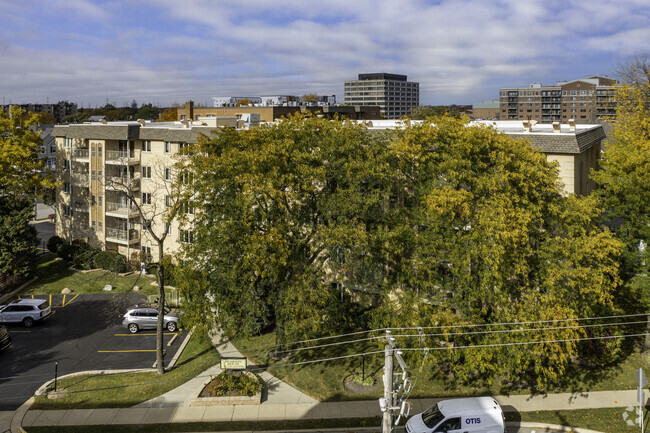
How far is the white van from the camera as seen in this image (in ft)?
62.1

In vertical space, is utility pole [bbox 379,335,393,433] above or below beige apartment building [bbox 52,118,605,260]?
below

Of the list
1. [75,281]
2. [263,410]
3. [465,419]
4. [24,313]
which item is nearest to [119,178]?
[75,281]

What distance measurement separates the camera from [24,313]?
32781 millimetres

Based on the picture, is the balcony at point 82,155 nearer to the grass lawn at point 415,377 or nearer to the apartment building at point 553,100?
the grass lawn at point 415,377

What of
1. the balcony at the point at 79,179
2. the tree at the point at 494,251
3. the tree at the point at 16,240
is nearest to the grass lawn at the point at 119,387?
the tree at the point at 494,251

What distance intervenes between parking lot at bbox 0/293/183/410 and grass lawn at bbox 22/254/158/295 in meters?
3.23

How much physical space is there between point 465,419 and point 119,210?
36.9 meters

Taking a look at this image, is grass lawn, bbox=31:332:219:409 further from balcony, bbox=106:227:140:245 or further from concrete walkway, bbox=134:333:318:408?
balcony, bbox=106:227:140:245

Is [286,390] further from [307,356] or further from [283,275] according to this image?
[283,275]

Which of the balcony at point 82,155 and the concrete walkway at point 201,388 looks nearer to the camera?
the concrete walkway at point 201,388

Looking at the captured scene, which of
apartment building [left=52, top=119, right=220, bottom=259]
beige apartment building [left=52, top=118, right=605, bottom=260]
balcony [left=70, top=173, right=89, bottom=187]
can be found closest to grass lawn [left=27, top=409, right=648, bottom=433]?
beige apartment building [left=52, top=118, right=605, bottom=260]

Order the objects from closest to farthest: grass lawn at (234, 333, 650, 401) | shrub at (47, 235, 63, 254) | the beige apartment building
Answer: grass lawn at (234, 333, 650, 401) < the beige apartment building < shrub at (47, 235, 63, 254)

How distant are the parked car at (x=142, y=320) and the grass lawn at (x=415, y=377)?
7.77m

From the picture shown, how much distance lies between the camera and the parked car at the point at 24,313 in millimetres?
32656
